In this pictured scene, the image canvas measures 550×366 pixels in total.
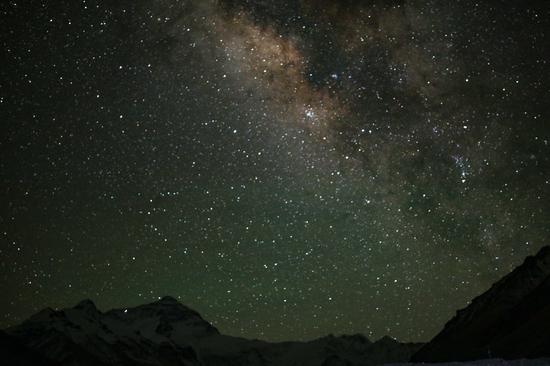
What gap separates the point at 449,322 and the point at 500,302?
27.0 meters

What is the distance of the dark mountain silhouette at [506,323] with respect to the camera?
85438 millimetres

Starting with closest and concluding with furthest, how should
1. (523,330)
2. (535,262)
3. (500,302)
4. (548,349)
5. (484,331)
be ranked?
(548,349), (523,330), (484,331), (500,302), (535,262)

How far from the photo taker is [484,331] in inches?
5133

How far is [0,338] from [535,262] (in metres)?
158

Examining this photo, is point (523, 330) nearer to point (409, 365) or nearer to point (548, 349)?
point (548, 349)

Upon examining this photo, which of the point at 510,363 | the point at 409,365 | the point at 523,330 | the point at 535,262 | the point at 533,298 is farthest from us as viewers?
the point at 535,262

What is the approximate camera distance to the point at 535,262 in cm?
15750

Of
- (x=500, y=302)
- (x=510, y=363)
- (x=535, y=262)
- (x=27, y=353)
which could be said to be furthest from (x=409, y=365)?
(x=535, y=262)

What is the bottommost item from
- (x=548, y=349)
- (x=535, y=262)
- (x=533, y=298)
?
(x=548, y=349)

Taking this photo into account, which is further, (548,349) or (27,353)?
(548,349)

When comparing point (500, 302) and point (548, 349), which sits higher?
point (500, 302)

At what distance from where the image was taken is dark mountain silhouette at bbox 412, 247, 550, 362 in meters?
85.4

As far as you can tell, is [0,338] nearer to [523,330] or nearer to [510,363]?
[510,363]

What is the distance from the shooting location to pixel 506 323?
121188mm
